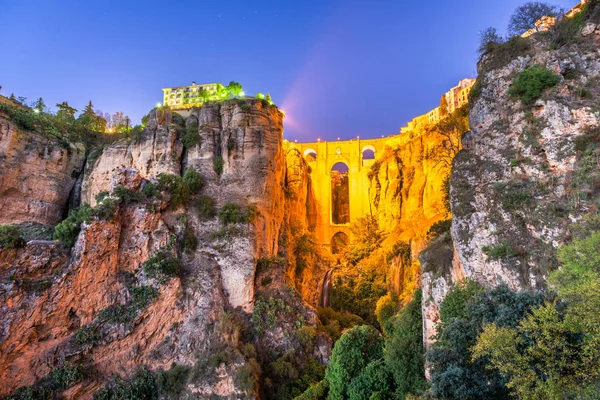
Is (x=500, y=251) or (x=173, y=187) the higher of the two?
(x=173, y=187)

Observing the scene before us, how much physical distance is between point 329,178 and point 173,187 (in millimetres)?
28518

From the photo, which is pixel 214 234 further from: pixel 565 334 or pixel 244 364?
pixel 565 334

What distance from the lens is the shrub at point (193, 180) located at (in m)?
35.0

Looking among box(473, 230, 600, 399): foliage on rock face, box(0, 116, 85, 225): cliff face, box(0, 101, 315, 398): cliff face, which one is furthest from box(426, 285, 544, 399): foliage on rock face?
box(0, 116, 85, 225): cliff face

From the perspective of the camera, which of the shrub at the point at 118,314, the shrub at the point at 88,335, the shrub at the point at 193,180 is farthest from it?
the shrub at the point at 193,180

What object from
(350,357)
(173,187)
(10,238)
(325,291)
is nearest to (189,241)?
(173,187)

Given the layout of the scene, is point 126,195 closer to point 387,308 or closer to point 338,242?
point 387,308

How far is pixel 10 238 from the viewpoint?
2497cm

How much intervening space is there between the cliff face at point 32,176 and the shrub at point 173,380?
1933cm

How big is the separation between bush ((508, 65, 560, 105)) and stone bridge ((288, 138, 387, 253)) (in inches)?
1250

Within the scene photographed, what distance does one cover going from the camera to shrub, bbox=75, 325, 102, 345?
2567 centimetres

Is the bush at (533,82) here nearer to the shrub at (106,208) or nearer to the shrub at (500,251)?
the shrub at (500,251)

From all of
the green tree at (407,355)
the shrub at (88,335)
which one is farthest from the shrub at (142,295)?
the green tree at (407,355)

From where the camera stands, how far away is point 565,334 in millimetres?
10734
